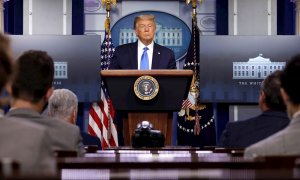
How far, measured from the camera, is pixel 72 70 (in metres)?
9.27

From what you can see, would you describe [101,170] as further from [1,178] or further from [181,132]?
[181,132]

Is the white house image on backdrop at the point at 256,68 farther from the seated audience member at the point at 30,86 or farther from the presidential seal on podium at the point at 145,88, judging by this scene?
the seated audience member at the point at 30,86

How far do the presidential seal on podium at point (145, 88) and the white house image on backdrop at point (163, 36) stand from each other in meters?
3.91

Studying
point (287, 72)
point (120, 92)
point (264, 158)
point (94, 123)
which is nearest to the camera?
point (264, 158)

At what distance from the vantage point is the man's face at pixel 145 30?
7922 millimetres

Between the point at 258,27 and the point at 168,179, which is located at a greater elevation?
the point at 258,27

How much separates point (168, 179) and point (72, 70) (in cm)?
793

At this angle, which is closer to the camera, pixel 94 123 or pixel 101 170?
pixel 101 170

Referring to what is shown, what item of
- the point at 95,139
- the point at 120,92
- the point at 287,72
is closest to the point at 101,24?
the point at 120,92

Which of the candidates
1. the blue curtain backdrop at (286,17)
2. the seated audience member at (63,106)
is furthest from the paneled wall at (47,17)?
the seated audience member at (63,106)

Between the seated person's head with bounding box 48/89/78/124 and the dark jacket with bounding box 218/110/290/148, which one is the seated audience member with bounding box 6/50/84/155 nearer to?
the dark jacket with bounding box 218/110/290/148

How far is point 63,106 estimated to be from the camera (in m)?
4.19

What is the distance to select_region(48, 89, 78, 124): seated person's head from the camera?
4184 mm

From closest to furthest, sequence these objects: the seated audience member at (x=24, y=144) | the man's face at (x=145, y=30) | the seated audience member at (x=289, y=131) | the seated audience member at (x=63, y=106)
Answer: the seated audience member at (x=24, y=144), the seated audience member at (x=289, y=131), the seated audience member at (x=63, y=106), the man's face at (x=145, y=30)
